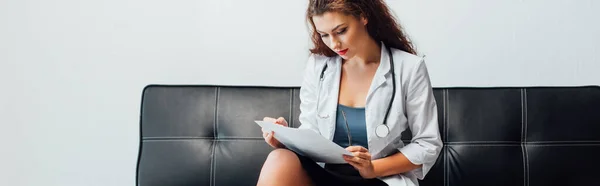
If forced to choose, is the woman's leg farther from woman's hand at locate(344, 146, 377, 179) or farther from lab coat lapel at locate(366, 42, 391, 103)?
lab coat lapel at locate(366, 42, 391, 103)

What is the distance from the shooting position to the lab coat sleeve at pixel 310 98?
5.36 feet

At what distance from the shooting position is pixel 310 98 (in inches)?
65.2

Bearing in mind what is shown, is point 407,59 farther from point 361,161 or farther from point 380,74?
point 361,161

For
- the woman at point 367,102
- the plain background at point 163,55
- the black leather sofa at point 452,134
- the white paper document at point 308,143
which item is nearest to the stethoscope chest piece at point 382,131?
the woman at point 367,102

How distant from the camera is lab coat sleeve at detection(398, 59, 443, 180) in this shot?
4.91 ft

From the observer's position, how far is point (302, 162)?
1.44 metres

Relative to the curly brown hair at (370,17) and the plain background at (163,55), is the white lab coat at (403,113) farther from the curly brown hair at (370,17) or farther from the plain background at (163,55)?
the plain background at (163,55)

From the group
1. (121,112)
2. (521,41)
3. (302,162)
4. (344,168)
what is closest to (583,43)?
(521,41)

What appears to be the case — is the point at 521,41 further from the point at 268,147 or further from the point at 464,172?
the point at 268,147

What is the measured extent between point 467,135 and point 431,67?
0.31 meters

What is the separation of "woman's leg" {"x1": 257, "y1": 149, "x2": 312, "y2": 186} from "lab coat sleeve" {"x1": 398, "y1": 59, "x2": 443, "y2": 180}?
0.26 metres

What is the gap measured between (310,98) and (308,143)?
285 millimetres

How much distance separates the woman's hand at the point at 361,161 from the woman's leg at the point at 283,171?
0.10 meters

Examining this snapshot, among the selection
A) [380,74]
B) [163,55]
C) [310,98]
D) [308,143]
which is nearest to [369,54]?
[380,74]
